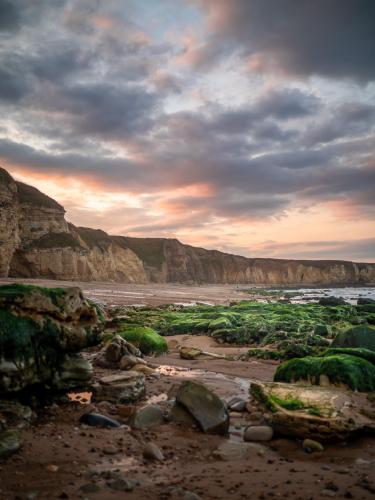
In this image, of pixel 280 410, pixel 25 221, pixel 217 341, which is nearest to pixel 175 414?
pixel 280 410

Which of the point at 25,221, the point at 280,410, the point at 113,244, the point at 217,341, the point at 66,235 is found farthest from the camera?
the point at 113,244

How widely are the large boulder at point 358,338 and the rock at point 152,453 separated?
7.47m

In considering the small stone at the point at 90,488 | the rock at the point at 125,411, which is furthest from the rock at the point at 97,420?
the small stone at the point at 90,488

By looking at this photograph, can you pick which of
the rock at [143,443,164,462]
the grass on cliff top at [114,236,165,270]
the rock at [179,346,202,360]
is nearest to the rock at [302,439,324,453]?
the rock at [143,443,164,462]

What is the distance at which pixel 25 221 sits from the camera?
186 ft

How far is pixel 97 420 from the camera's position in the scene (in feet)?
16.5

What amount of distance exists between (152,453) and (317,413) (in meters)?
2.34

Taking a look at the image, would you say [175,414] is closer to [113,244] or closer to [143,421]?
[143,421]

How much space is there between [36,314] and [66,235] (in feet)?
193

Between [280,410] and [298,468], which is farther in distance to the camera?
[280,410]

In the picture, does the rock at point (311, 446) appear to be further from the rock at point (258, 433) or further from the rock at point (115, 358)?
the rock at point (115, 358)

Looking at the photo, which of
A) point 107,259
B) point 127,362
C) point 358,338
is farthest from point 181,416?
point 107,259

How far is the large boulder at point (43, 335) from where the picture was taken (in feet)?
16.4

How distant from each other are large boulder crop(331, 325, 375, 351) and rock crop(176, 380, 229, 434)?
6.03m
